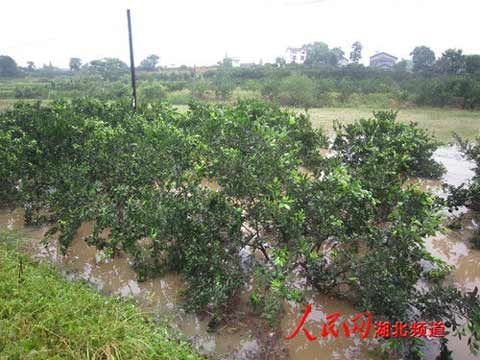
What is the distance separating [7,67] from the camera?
3347cm

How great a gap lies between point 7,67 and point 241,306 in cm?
3802

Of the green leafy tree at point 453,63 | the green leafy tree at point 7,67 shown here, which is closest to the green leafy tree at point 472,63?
the green leafy tree at point 453,63

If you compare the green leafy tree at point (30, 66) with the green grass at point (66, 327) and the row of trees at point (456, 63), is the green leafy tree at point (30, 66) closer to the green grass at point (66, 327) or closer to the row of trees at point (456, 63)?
the row of trees at point (456, 63)

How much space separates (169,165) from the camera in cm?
627

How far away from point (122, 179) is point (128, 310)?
3.30 metres

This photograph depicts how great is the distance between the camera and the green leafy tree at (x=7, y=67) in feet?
106

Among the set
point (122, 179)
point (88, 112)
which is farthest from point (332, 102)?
point (122, 179)

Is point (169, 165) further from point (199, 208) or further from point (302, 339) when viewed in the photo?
point (302, 339)

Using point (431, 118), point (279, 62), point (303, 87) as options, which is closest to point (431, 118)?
point (431, 118)

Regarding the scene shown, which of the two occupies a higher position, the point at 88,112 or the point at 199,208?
the point at 88,112

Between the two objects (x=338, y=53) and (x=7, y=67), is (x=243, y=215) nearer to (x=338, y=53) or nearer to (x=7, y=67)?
(x=7, y=67)

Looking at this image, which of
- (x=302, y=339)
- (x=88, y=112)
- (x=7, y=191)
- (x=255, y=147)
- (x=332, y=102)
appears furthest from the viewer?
(x=332, y=102)

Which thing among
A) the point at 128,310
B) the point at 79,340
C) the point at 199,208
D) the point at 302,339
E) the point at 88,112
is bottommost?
the point at 302,339

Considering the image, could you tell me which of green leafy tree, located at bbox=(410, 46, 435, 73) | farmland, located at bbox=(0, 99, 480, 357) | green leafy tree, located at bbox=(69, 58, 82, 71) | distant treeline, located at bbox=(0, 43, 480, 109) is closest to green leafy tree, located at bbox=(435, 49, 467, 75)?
distant treeline, located at bbox=(0, 43, 480, 109)
